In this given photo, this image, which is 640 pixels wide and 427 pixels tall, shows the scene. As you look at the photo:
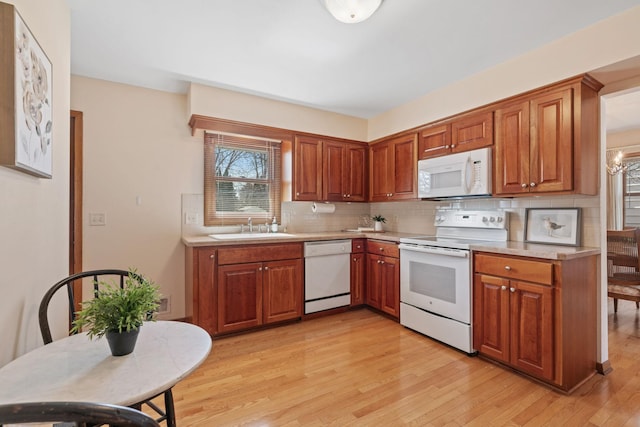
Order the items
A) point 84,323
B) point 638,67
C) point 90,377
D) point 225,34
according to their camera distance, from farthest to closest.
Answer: point 225,34 < point 638,67 < point 84,323 < point 90,377

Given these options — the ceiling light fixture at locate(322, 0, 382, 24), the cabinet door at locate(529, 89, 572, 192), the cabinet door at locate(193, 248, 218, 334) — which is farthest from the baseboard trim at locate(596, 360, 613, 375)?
the cabinet door at locate(193, 248, 218, 334)

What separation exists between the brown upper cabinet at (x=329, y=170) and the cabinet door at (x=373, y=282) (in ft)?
2.81

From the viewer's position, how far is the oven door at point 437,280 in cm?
249

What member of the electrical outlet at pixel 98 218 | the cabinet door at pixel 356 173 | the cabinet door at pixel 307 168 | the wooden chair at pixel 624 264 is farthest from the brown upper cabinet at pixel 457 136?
the electrical outlet at pixel 98 218

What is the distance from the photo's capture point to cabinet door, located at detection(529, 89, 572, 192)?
83.7 inches

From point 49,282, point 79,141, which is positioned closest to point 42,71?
point 49,282

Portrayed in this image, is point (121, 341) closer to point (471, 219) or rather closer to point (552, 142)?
point (552, 142)

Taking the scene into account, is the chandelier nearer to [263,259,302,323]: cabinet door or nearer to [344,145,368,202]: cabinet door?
[344,145,368,202]: cabinet door

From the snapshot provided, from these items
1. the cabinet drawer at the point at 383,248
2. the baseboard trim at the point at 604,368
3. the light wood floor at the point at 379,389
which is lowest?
the light wood floor at the point at 379,389

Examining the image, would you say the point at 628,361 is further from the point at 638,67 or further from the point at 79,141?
the point at 79,141

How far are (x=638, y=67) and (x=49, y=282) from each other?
12.3 feet

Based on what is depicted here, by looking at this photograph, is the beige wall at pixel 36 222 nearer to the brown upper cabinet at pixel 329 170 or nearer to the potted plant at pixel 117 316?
the potted plant at pixel 117 316

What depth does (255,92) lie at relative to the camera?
3.16m

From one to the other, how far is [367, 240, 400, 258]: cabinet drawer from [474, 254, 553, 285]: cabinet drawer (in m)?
0.89
